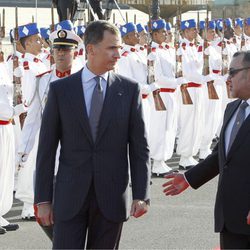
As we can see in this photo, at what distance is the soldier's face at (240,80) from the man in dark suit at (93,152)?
1.79 ft

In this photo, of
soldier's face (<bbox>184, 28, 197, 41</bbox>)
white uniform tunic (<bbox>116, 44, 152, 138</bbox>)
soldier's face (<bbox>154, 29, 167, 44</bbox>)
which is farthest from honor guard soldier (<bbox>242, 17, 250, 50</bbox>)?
white uniform tunic (<bbox>116, 44, 152, 138</bbox>)

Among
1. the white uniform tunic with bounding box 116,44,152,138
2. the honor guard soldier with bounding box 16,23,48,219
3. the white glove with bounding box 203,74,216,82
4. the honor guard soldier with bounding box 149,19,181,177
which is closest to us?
the honor guard soldier with bounding box 16,23,48,219

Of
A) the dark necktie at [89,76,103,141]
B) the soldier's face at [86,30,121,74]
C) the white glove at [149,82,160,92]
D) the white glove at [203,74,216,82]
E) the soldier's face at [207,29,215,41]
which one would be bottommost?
the white glove at [203,74,216,82]

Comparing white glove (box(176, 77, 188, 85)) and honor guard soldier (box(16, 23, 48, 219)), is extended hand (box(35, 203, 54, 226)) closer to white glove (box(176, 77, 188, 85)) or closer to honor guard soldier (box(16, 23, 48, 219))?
honor guard soldier (box(16, 23, 48, 219))

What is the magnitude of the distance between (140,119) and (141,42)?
7667 millimetres

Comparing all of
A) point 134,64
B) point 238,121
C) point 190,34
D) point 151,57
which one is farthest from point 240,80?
point 190,34

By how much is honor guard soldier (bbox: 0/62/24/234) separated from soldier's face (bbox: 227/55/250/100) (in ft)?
11.5

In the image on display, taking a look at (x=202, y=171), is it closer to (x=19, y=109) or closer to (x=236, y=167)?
(x=236, y=167)

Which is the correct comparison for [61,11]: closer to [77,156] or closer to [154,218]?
[154,218]

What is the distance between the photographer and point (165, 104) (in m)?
12.3

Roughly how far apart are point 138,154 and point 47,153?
0.51 meters

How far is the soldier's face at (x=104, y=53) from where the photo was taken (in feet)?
17.8

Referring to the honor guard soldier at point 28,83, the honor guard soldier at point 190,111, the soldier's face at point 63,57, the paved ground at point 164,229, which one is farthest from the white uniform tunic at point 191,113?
the soldier's face at point 63,57

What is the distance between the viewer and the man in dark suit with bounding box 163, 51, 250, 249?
17.6ft
